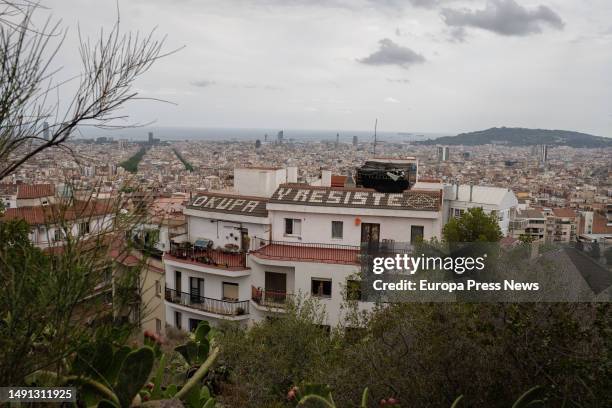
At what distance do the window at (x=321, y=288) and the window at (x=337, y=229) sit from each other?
2652 mm

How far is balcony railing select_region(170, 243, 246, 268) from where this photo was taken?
727 inches

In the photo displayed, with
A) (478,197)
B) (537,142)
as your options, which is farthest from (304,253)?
(537,142)

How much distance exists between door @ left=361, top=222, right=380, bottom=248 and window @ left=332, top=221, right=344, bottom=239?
72 cm

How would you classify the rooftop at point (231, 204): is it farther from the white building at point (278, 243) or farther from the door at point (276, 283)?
the door at point (276, 283)

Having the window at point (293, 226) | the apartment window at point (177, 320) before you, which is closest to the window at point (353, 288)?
the window at point (293, 226)

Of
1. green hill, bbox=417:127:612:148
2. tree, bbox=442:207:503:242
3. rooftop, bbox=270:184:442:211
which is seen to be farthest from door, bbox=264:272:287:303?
green hill, bbox=417:127:612:148

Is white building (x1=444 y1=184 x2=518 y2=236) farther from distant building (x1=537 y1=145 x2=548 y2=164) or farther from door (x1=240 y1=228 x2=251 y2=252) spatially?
distant building (x1=537 y1=145 x2=548 y2=164)

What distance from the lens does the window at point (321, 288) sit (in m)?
16.7

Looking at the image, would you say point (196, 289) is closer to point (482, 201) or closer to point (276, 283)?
point (276, 283)

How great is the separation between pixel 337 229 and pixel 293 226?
1.54 m

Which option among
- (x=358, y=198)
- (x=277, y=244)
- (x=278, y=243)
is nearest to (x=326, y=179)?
(x=358, y=198)

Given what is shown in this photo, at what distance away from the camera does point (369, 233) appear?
62.0 ft

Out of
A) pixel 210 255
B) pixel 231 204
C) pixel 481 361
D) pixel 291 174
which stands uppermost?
pixel 291 174

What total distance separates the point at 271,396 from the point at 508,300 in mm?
3957
